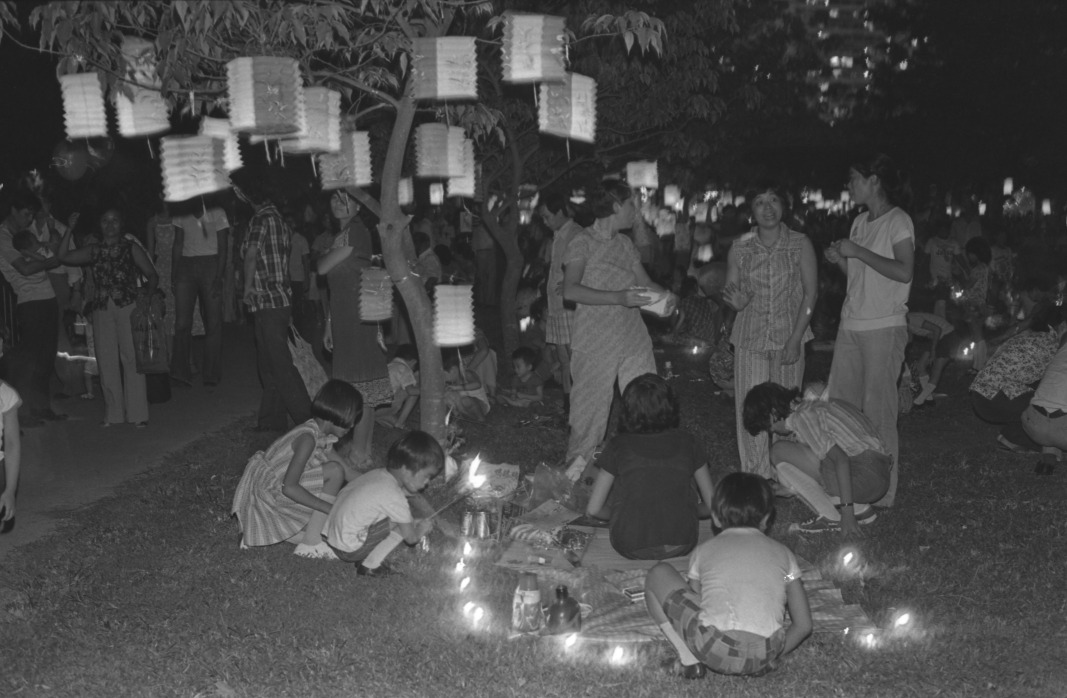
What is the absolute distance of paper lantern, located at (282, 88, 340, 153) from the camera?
670 centimetres

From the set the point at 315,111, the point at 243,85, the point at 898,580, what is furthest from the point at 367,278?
the point at 898,580

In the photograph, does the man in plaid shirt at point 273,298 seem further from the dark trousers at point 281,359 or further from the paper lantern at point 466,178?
the paper lantern at point 466,178

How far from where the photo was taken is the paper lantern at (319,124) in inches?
264

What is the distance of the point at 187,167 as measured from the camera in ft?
A: 24.1

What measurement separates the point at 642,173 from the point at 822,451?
339 inches

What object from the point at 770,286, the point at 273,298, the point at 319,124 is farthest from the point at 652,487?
the point at 273,298

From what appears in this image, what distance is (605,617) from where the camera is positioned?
17.1 feet

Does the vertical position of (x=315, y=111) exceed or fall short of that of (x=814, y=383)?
it exceeds it

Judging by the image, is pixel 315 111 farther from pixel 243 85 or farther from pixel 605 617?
pixel 605 617

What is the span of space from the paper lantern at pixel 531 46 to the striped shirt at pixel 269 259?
3055 mm

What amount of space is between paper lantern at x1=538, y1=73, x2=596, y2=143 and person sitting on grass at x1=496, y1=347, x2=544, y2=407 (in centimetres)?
419

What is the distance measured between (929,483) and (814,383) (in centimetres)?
136

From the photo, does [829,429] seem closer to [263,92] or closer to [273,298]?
[263,92]

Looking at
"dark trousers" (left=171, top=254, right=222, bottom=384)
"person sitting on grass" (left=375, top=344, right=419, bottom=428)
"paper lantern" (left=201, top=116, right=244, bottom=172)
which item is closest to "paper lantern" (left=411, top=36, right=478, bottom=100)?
"paper lantern" (left=201, top=116, right=244, bottom=172)
